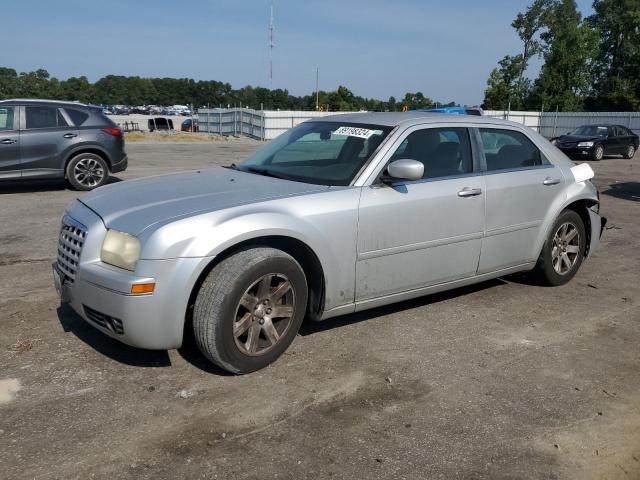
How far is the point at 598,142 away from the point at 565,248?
18.3m

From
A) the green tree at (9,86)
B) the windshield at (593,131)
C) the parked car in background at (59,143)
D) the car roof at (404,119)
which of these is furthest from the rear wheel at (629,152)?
the green tree at (9,86)

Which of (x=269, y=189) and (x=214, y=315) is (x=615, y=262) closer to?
(x=269, y=189)

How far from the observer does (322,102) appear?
70.9 meters

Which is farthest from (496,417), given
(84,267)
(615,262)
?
(615,262)

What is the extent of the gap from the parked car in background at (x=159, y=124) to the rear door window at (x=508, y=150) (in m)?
36.9

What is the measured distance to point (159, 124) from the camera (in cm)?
4159

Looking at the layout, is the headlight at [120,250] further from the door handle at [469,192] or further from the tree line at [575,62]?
the tree line at [575,62]

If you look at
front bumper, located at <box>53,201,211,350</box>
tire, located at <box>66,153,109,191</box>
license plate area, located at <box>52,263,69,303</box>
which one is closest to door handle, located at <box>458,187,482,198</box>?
front bumper, located at <box>53,201,211,350</box>

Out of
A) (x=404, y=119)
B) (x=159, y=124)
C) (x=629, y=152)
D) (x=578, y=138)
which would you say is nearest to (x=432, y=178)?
(x=404, y=119)

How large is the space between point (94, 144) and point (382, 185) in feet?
26.6

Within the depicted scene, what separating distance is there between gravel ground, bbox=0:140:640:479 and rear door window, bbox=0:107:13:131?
6020mm

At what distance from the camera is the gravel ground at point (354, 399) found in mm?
2797

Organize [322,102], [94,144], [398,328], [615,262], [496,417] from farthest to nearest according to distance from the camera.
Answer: [322,102] < [94,144] < [615,262] < [398,328] < [496,417]

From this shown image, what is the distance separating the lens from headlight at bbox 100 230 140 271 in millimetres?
3301
